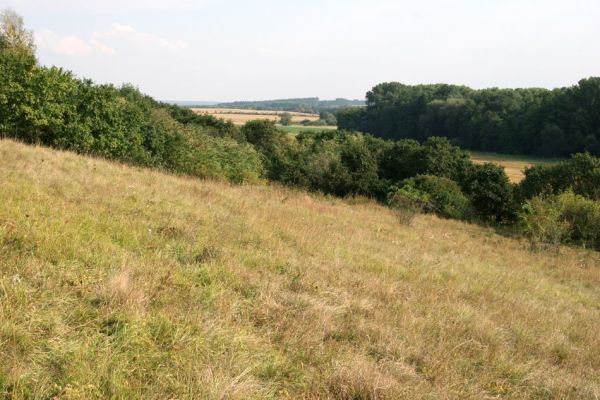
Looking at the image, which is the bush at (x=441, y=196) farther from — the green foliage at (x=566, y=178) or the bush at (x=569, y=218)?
the green foliage at (x=566, y=178)

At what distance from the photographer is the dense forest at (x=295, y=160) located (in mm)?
15773

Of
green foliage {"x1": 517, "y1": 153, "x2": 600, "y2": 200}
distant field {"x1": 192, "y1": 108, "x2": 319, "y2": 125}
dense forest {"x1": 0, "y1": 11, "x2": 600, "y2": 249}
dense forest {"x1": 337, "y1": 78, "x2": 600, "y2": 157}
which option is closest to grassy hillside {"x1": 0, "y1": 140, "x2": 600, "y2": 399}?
dense forest {"x1": 0, "y1": 11, "x2": 600, "y2": 249}

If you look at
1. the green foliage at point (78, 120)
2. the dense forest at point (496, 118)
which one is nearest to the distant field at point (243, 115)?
the dense forest at point (496, 118)

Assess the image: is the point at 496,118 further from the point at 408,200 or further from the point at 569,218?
the point at 408,200

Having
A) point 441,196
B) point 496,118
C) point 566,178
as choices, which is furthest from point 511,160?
point 441,196

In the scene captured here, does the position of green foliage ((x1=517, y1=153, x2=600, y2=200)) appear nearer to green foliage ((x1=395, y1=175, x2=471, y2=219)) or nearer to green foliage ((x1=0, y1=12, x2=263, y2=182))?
green foliage ((x1=395, y1=175, x2=471, y2=219))

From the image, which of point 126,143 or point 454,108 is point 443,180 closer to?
point 126,143

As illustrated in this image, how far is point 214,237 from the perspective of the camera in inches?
240

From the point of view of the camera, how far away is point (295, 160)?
34.5 metres

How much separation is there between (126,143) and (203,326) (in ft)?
58.5

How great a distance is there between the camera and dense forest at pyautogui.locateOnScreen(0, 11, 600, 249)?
51.8 ft

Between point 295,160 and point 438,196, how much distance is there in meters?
13.2

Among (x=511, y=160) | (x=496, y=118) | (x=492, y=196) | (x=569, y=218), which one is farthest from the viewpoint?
(x=496, y=118)

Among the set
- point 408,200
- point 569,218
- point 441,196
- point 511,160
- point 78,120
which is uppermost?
point 78,120
